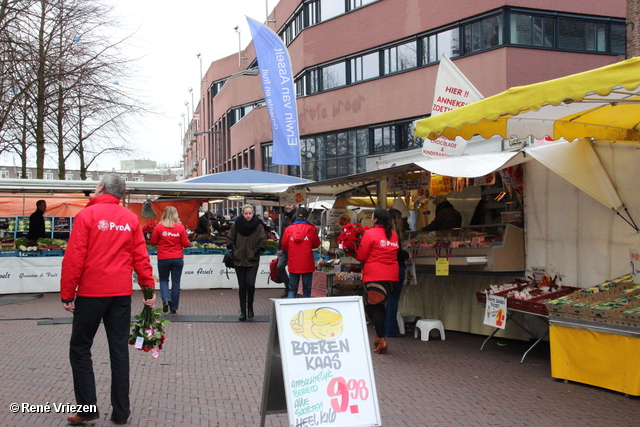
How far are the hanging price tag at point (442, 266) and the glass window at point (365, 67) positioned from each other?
54.2 ft

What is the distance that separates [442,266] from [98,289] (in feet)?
17.1

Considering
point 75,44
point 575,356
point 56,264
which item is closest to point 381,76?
point 75,44

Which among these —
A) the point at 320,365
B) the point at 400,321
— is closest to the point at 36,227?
the point at 400,321

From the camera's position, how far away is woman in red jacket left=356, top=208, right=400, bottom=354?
26.8 feet

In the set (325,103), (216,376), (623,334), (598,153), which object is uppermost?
(325,103)

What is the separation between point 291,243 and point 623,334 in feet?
17.4

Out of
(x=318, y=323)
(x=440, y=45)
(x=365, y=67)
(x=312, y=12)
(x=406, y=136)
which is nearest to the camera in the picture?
(x=318, y=323)

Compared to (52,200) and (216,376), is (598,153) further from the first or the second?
(52,200)

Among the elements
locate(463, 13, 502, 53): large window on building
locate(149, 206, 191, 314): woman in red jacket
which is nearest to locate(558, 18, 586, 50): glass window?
locate(463, 13, 502, 53): large window on building

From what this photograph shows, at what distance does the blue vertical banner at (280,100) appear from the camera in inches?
561

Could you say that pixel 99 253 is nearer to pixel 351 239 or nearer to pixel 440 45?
pixel 351 239

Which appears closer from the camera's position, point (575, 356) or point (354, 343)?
point (354, 343)

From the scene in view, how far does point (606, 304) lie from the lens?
264 inches

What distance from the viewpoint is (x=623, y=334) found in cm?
625
